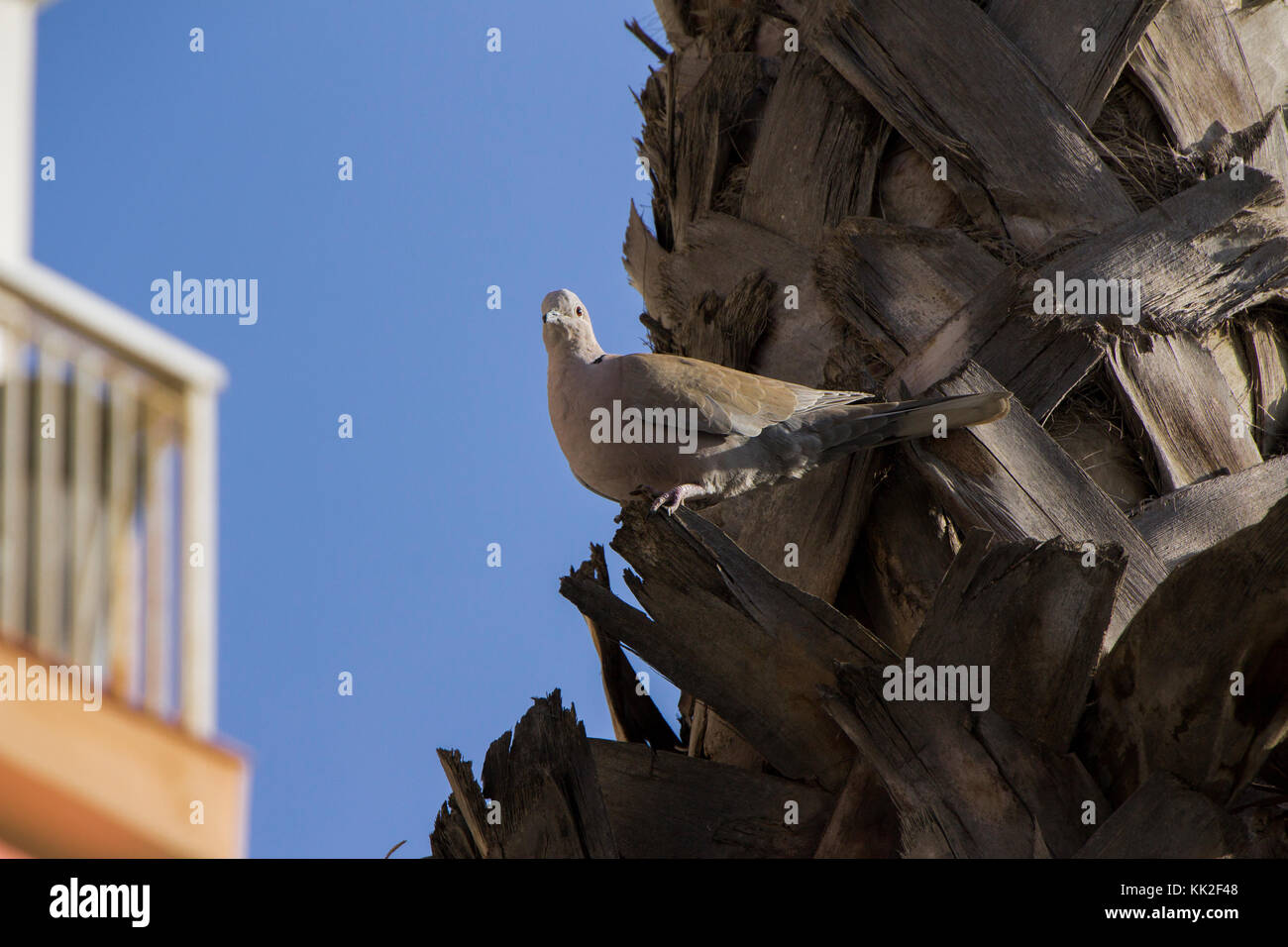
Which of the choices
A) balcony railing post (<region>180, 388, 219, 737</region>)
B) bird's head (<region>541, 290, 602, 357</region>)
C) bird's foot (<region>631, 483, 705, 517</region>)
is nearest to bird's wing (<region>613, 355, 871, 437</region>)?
bird's foot (<region>631, 483, 705, 517</region>)

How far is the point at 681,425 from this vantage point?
258 cm

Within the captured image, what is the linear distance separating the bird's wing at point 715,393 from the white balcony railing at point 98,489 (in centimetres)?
283

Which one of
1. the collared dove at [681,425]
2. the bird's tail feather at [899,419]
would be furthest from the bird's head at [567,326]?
the bird's tail feather at [899,419]

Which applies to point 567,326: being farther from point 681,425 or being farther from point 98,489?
point 98,489

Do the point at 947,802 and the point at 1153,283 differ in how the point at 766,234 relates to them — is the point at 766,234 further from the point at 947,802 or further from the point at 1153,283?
the point at 947,802

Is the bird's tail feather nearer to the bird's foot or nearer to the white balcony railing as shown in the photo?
the bird's foot

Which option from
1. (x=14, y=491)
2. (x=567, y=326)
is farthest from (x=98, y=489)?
(x=567, y=326)

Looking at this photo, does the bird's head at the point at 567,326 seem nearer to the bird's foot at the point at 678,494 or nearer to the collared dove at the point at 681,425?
the collared dove at the point at 681,425

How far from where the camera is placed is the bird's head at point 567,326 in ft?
9.60

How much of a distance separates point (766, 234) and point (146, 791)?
3255mm

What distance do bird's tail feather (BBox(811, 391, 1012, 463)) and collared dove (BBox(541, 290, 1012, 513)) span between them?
0.01 metres

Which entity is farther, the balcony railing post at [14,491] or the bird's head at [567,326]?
the balcony railing post at [14,491]
